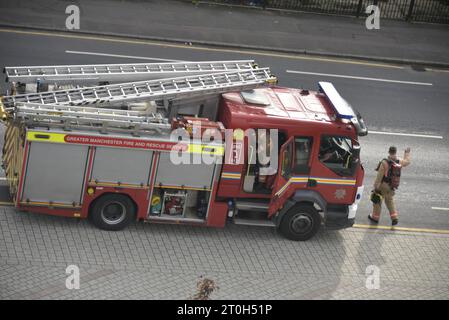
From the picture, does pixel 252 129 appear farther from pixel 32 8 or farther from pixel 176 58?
pixel 32 8

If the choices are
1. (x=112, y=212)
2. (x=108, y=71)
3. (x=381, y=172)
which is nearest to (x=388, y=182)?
(x=381, y=172)

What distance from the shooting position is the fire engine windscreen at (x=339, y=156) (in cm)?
1535

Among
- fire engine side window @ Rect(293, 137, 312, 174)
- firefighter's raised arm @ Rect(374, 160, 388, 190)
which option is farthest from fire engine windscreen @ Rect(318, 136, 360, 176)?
firefighter's raised arm @ Rect(374, 160, 388, 190)

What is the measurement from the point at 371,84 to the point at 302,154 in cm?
943

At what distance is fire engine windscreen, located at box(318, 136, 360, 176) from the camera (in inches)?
604

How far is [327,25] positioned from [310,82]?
5094mm

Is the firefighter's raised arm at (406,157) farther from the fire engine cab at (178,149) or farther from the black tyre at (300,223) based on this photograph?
the black tyre at (300,223)

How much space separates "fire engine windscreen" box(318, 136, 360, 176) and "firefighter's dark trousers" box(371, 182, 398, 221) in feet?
4.42

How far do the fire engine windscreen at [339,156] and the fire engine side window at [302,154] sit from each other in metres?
0.28

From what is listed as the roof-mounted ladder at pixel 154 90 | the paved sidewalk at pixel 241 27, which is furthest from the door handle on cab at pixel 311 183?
the paved sidewalk at pixel 241 27

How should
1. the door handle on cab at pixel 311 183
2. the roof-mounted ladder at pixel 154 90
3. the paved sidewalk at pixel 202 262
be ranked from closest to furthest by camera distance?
the paved sidewalk at pixel 202 262 → the roof-mounted ladder at pixel 154 90 → the door handle on cab at pixel 311 183

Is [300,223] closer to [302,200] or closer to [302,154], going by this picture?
[302,200]

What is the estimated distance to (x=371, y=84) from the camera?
945 inches
